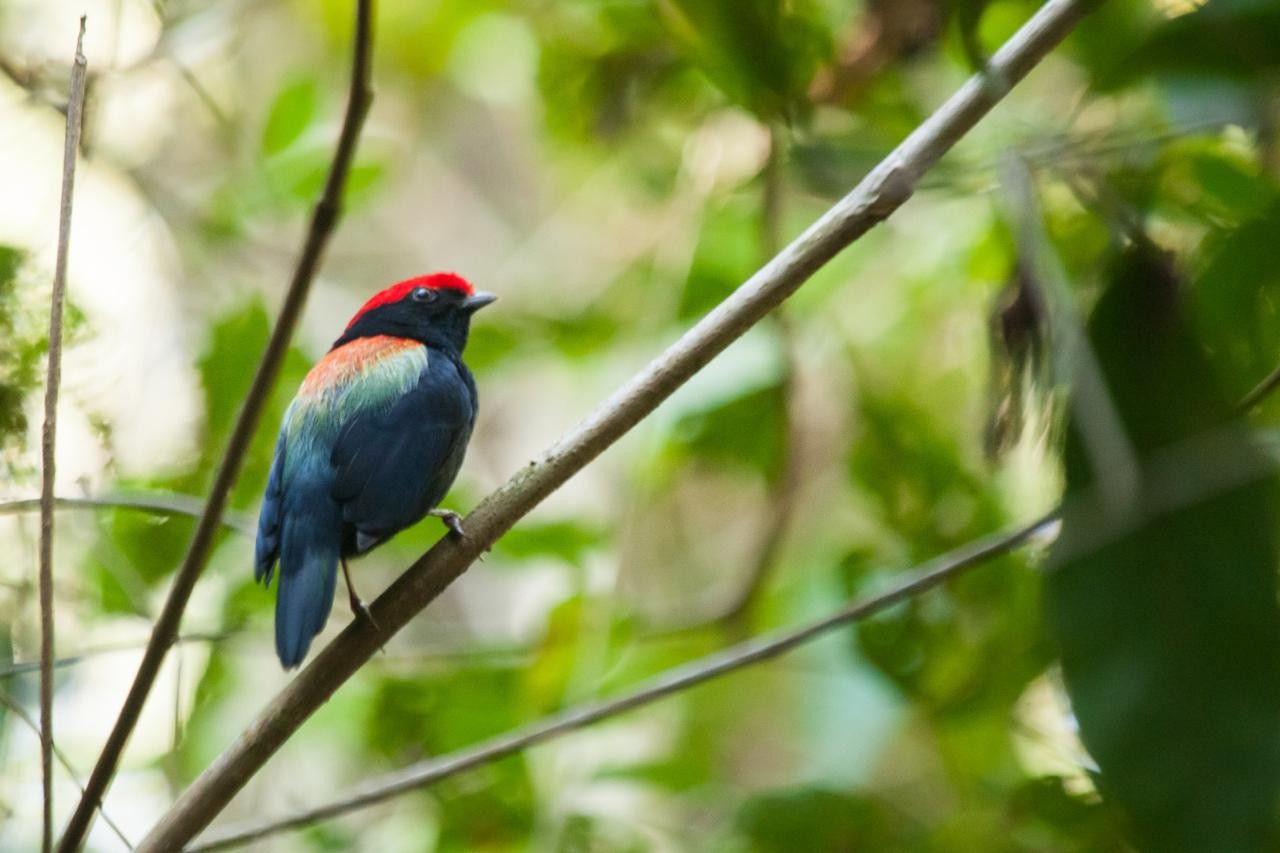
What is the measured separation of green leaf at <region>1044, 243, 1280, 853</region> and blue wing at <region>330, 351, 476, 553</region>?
117cm

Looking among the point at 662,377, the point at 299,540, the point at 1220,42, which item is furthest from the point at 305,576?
the point at 1220,42

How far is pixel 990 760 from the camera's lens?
11.5 feet

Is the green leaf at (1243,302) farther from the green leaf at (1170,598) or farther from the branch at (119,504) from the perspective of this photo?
the branch at (119,504)

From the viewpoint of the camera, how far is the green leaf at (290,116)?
367 centimetres

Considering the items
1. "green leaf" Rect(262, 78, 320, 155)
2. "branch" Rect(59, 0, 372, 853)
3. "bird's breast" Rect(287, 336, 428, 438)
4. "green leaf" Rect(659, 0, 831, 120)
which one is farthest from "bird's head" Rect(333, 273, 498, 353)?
"branch" Rect(59, 0, 372, 853)

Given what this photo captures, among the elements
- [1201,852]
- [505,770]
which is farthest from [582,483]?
[1201,852]

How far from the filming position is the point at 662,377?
188 cm

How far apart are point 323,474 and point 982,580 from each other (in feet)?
5.69

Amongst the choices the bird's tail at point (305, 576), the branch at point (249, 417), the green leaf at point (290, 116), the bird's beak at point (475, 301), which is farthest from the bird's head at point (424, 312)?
the branch at point (249, 417)

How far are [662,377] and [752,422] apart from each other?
6.72ft

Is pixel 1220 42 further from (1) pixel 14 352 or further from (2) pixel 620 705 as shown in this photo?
(1) pixel 14 352

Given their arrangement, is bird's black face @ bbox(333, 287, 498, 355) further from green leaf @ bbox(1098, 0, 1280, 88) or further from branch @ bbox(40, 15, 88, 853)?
green leaf @ bbox(1098, 0, 1280, 88)

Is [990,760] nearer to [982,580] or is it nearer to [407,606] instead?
[982,580]

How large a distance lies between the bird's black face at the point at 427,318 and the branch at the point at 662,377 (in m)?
1.08
